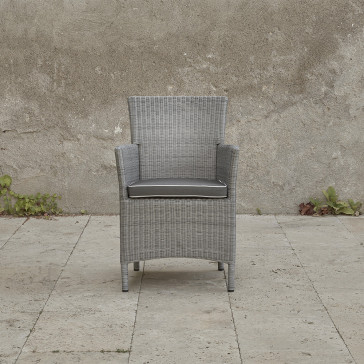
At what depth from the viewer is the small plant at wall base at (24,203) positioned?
5.34 metres

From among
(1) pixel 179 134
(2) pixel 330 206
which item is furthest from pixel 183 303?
(2) pixel 330 206

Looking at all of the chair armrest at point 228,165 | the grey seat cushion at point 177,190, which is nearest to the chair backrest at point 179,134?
the chair armrest at point 228,165

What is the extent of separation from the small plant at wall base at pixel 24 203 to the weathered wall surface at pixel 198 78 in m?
0.16

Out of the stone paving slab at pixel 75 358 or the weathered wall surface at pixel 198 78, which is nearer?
the stone paving slab at pixel 75 358

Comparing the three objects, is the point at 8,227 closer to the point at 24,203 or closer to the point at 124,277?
the point at 24,203

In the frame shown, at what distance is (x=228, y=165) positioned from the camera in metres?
3.54


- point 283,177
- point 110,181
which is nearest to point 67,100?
point 110,181

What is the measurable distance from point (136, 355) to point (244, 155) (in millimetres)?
2852

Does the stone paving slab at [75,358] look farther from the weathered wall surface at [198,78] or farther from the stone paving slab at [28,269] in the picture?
the weathered wall surface at [198,78]

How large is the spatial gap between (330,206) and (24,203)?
2201 mm

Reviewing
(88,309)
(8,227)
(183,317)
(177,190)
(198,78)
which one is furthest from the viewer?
(198,78)

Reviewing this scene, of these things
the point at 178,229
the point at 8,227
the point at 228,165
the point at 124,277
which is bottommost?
the point at 8,227

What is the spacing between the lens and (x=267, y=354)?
269cm

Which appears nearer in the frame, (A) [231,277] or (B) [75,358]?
(B) [75,358]
